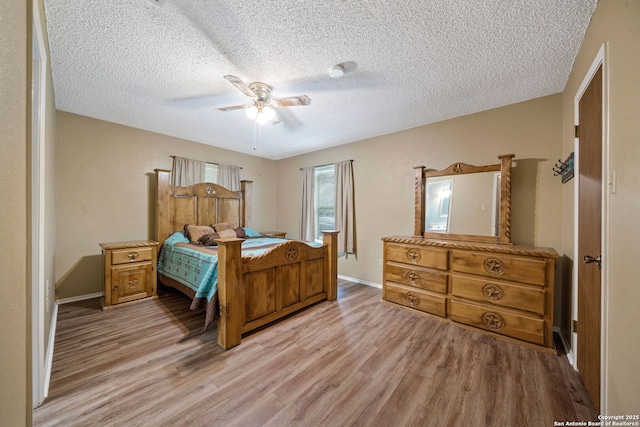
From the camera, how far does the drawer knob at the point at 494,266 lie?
2.27 meters

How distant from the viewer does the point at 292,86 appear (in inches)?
92.6

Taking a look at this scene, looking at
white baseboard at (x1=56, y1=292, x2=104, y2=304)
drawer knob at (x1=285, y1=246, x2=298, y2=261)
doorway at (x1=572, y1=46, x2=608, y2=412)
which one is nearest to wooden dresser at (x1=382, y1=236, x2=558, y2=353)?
doorway at (x1=572, y1=46, x2=608, y2=412)

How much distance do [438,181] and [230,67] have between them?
2769mm

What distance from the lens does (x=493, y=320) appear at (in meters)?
2.28

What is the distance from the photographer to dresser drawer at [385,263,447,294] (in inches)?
103

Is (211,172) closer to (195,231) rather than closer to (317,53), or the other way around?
(195,231)

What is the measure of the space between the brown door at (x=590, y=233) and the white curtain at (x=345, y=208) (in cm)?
271

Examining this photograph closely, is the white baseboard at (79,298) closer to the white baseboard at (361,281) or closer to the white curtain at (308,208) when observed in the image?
the white curtain at (308,208)

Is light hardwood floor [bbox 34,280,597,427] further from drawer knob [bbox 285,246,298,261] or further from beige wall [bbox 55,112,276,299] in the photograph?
beige wall [bbox 55,112,276,299]

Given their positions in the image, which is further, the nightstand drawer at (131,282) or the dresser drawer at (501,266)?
the nightstand drawer at (131,282)

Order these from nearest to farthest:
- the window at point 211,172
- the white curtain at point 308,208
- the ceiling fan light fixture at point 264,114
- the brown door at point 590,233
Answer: the brown door at point 590,233
the ceiling fan light fixture at point 264,114
the window at point 211,172
the white curtain at point 308,208

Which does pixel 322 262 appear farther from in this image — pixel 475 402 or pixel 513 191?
pixel 513 191

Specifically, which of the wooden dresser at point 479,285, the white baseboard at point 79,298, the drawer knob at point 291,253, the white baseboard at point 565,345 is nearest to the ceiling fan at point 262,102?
the drawer knob at point 291,253

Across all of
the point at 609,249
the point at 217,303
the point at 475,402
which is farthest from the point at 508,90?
the point at 217,303
